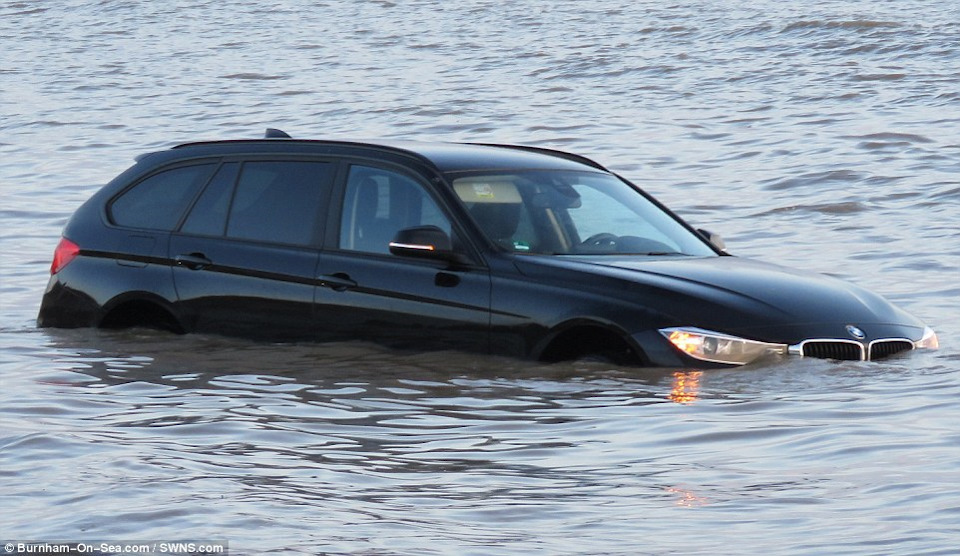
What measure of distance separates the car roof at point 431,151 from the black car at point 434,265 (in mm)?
17

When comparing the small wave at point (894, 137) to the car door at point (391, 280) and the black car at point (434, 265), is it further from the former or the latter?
the car door at point (391, 280)

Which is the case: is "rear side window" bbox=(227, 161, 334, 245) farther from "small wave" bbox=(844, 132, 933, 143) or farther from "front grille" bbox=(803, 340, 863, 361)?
"small wave" bbox=(844, 132, 933, 143)

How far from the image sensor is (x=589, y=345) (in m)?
9.20

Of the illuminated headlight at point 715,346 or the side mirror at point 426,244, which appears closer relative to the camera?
the illuminated headlight at point 715,346

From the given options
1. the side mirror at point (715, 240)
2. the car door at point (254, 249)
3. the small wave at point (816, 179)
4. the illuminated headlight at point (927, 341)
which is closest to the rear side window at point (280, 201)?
the car door at point (254, 249)

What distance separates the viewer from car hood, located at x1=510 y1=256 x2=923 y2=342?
8.99 m

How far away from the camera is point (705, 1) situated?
4006 cm

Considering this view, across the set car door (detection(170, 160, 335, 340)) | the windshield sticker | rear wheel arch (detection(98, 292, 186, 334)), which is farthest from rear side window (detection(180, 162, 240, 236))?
the windshield sticker

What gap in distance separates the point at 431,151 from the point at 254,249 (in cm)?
110

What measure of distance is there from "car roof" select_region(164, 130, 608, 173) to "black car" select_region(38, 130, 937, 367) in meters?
0.02

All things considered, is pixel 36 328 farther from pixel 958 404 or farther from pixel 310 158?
pixel 958 404

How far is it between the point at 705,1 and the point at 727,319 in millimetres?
31858

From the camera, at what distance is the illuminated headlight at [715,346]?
8.94 metres

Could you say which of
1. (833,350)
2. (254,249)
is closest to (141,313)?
(254,249)
